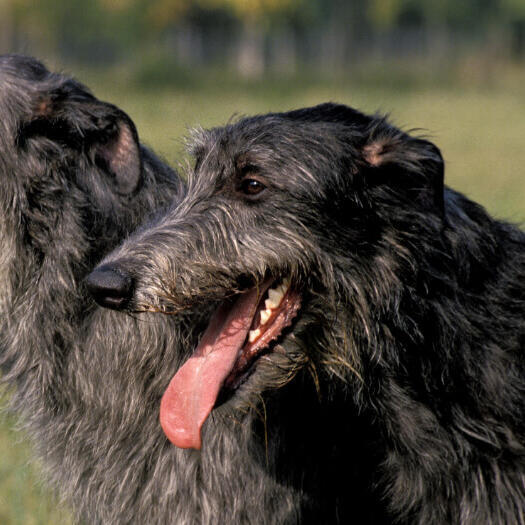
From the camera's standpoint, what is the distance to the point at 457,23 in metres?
67.5

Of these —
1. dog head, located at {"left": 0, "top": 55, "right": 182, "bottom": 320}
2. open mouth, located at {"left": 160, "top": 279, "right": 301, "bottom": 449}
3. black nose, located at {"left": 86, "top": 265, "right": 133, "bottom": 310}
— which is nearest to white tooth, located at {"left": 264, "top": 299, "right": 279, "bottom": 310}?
open mouth, located at {"left": 160, "top": 279, "right": 301, "bottom": 449}

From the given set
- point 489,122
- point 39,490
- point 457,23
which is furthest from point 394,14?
point 39,490

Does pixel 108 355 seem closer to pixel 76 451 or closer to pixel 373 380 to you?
pixel 76 451

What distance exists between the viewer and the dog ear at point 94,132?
3721 mm

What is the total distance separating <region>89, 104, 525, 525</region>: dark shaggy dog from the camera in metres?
3.16

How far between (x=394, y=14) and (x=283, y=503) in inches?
2439

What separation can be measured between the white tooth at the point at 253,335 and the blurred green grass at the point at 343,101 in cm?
93

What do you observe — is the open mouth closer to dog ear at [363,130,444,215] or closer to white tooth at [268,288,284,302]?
white tooth at [268,288,284,302]

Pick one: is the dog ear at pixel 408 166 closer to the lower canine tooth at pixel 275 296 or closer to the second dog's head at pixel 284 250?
the second dog's head at pixel 284 250

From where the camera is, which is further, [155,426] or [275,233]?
[155,426]

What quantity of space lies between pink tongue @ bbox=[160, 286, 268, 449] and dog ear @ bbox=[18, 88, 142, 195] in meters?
0.78

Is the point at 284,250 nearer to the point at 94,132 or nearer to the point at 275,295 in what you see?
the point at 275,295

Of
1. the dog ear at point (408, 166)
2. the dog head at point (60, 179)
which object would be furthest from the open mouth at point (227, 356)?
the dog head at point (60, 179)

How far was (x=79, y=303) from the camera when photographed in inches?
145
